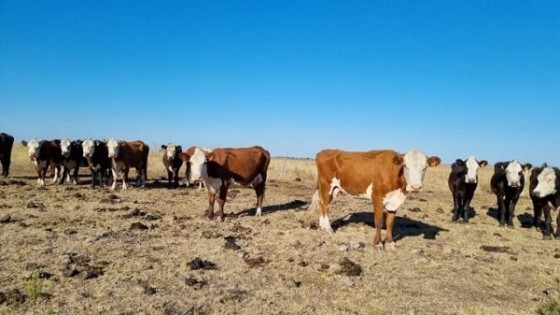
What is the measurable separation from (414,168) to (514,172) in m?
6.88

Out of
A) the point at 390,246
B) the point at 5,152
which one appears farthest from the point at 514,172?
the point at 5,152

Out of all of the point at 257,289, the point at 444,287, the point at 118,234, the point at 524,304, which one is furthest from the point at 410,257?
the point at 118,234

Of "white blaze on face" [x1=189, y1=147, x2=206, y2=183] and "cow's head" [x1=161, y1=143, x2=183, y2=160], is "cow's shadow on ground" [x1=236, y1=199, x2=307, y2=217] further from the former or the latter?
"cow's head" [x1=161, y1=143, x2=183, y2=160]

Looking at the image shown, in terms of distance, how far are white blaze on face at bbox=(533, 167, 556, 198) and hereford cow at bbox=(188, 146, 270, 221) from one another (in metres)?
8.43

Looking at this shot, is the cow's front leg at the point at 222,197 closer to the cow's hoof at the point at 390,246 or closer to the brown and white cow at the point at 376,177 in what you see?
the brown and white cow at the point at 376,177

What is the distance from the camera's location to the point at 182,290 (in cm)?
721

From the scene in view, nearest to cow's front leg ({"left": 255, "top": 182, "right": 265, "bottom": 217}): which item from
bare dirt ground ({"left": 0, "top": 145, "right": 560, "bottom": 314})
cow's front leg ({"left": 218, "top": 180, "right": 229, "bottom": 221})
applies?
bare dirt ground ({"left": 0, "top": 145, "right": 560, "bottom": 314})

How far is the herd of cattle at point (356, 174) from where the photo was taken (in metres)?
10.5

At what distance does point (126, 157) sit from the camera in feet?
67.4

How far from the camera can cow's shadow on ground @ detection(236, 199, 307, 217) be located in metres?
15.0

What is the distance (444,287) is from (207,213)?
8.15 meters

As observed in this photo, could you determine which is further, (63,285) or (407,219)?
(407,219)

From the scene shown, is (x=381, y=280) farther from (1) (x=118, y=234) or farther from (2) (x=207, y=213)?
(2) (x=207, y=213)

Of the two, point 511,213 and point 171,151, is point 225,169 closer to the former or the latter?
point 171,151
